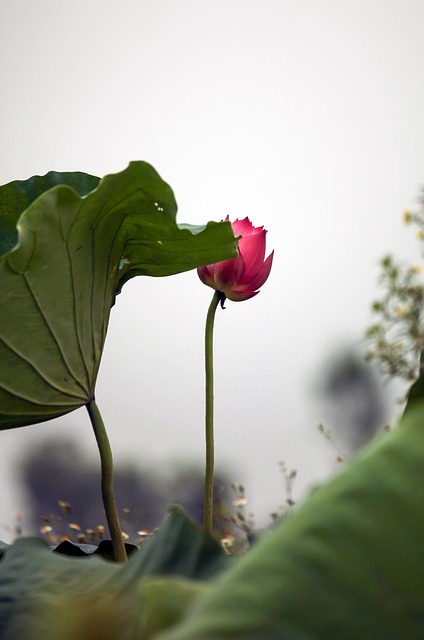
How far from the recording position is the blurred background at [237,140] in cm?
310

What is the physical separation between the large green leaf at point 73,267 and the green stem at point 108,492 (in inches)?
1.4

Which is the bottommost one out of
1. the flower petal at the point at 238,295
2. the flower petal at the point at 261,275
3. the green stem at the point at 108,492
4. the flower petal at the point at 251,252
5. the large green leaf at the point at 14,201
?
the green stem at the point at 108,492

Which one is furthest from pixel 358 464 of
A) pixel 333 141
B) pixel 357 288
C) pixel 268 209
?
pixel 333 141

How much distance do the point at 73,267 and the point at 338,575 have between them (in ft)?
0.88

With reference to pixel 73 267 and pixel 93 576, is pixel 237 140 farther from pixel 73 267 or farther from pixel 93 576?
pixel 93 576

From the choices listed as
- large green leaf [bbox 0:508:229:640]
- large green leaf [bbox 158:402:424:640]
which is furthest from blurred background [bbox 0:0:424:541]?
large green leaf [bbox 158:402:424:640]

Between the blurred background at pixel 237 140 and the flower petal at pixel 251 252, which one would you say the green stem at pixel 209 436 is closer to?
the flower petal at pixel 251 252

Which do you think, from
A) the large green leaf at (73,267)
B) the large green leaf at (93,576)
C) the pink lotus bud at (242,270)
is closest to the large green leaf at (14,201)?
the large green leaf at (73,267)

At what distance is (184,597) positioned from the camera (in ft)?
0.37

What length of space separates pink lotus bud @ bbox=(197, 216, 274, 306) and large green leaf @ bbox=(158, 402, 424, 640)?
34cm

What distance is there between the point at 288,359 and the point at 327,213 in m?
0.92

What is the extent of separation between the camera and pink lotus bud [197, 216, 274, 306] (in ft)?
1.50

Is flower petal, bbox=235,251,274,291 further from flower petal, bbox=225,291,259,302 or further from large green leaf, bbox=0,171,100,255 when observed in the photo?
large green leaf, bbox=0,171,100,255

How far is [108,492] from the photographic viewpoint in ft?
1.15
